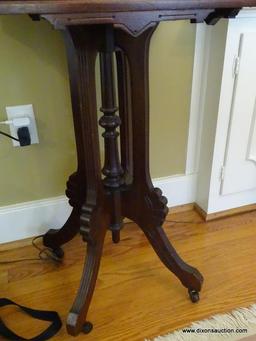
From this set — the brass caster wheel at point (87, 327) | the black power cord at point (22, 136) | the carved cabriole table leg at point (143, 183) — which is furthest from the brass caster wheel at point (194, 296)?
the black power cord at point (22, 136)

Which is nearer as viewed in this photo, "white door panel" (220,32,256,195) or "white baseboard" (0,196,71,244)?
"white door panel" (220,32,256,195)

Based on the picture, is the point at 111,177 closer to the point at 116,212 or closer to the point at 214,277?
the point at 116,212

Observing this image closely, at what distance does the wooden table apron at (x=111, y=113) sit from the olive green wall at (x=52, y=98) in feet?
0.52

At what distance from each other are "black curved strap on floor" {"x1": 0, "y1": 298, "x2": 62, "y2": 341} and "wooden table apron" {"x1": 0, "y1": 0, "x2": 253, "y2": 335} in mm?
71

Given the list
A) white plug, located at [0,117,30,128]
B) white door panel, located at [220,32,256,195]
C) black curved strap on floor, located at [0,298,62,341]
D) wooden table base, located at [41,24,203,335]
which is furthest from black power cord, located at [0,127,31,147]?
white door panel, located at [220,32,256,195]

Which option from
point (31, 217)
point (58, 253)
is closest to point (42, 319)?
point (58, 253)

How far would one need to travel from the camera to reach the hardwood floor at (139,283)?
2.93 feet

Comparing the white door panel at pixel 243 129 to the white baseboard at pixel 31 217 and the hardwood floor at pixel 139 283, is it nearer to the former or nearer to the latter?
the hardwood floor at pixel 139 283

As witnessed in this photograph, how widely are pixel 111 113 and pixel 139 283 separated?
0.54 metres

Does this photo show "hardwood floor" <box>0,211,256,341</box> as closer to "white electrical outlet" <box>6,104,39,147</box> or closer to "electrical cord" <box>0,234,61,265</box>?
"electrical cord" <box>0,234,61,265</box>

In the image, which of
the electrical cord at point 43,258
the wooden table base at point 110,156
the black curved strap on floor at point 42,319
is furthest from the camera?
the electrical cord at point 43,258

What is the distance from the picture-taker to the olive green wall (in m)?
0.91

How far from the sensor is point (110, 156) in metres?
0.83

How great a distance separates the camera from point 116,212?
35.8 inches
